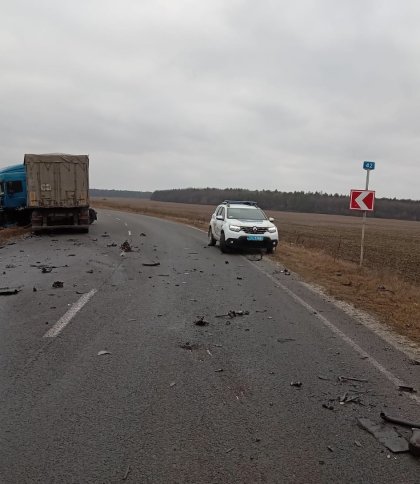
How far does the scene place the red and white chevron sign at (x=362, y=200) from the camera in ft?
48.8

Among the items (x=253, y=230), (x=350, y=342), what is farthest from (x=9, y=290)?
(x=253, y=230)

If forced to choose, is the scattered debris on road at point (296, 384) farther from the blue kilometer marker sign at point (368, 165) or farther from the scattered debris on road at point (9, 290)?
the blue kilometer marker sign at point (368, 165)

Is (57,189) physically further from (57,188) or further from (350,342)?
(350,342)

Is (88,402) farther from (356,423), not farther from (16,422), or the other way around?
(356,423)

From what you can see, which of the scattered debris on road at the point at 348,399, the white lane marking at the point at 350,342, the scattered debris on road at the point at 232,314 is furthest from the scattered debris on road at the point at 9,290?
the scattered debris on road at the point at 348,399

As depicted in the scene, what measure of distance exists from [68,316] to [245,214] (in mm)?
11016

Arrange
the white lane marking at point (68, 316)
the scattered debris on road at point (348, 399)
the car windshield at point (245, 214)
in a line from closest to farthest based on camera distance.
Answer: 1. the scattered debris on road at point (348, 399)
2. the white lane marking at point (68, 316)
3. the car windshield at point (245, 214)

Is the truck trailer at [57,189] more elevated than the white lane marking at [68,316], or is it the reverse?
the truck trailer at [57,189]

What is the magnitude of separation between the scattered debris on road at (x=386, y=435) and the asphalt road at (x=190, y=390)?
73 millimetres

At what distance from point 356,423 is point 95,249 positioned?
44.8ft

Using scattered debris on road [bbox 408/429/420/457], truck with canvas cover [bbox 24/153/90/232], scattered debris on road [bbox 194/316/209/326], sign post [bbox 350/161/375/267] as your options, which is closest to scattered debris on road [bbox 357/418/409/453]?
scattered debris on road [bbox 408/429/420/457]

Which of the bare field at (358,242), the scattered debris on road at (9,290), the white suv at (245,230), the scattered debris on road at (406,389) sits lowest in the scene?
the bare field at (358,242)

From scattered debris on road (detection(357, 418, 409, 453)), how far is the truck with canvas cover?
19766mm

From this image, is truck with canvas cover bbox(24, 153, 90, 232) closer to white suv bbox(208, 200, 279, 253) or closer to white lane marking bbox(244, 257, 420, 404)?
white suv bbox(208, 200, 279, 253)
